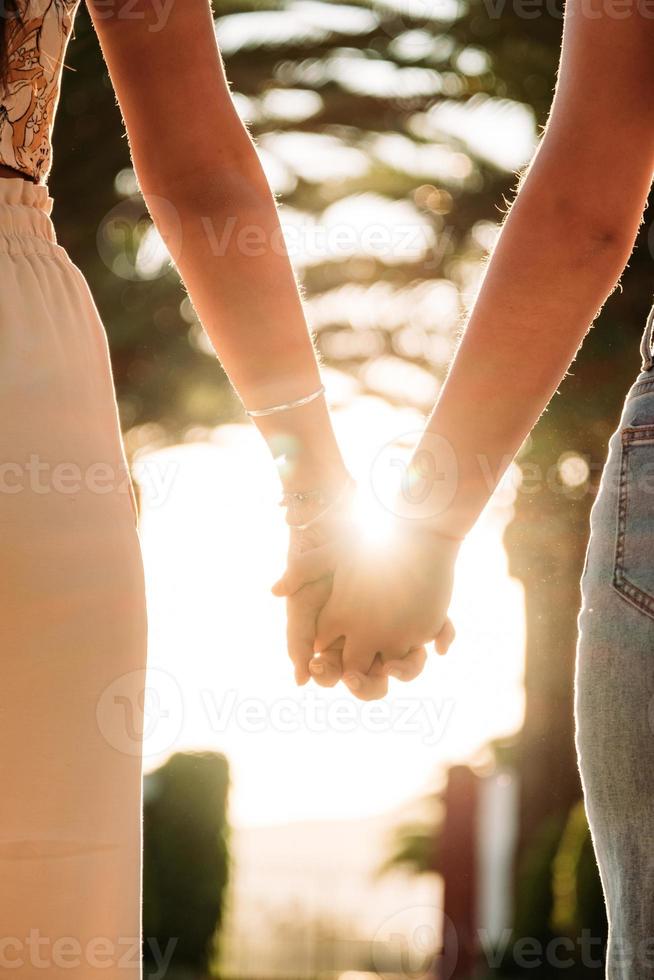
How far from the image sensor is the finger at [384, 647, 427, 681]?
265 cm

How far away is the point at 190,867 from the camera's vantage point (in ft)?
31.7

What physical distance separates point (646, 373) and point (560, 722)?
8.10 m

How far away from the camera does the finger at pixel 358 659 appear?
2.63 meters

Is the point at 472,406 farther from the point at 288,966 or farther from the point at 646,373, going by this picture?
the point at 288,966

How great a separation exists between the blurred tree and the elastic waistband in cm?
809

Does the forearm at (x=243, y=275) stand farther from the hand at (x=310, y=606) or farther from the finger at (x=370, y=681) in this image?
the finger at (x=370, y=681)

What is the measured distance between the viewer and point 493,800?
10328 mm

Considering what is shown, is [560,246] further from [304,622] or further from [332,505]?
[304,622]

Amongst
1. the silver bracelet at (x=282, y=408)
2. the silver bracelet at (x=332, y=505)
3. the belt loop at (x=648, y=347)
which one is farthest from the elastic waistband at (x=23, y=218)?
the silver bracelet at (x=332, y=505)

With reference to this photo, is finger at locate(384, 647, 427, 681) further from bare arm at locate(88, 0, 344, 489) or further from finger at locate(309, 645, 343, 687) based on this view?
bare arm at locate(88, 0, 344, 489)

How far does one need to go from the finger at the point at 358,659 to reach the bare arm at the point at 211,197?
43cm

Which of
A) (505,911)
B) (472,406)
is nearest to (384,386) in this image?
(505,911)

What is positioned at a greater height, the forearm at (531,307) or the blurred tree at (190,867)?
the forearm at (531,307)

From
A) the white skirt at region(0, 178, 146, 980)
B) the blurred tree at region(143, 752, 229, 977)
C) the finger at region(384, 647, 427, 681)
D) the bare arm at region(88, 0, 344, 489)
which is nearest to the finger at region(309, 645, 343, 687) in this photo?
the finger at region(384, 647, 427, 681)
